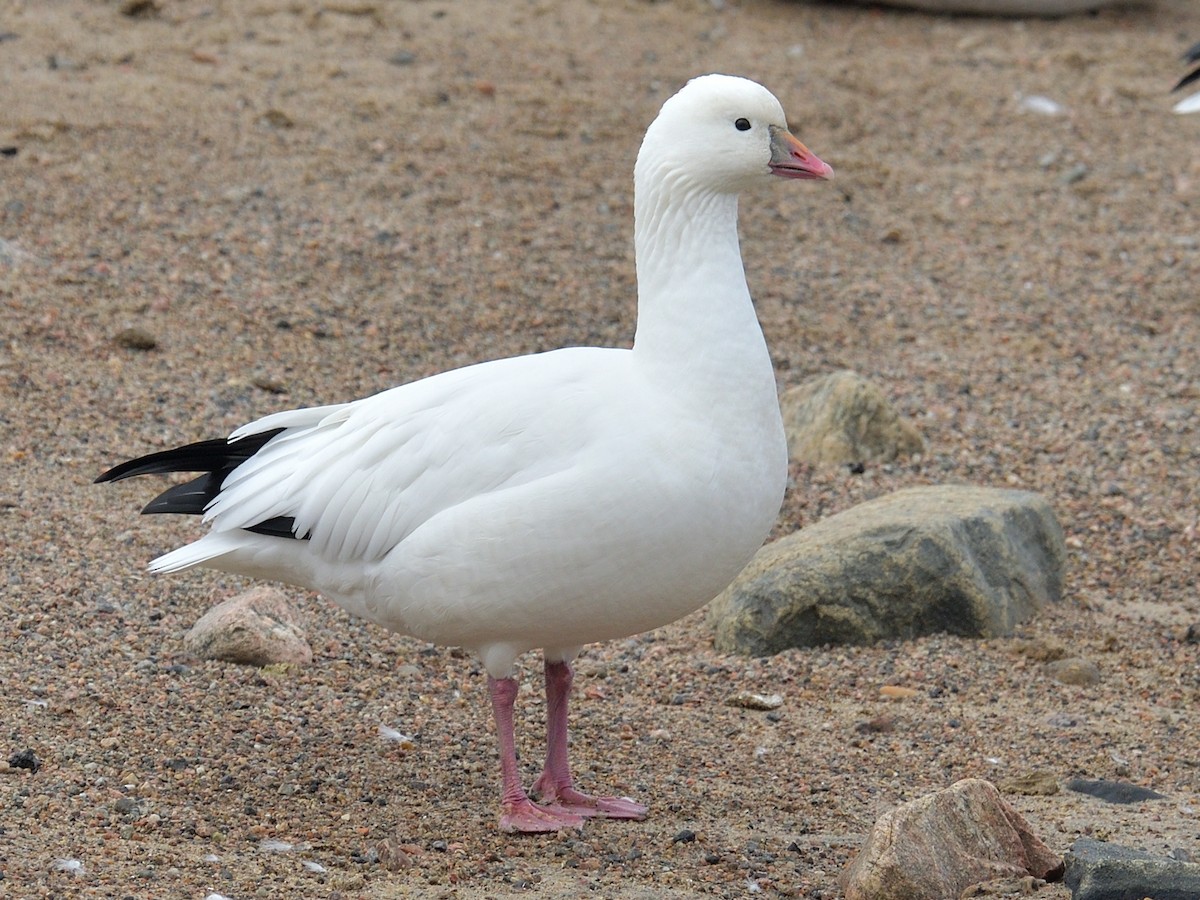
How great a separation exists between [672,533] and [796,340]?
4.34 metres

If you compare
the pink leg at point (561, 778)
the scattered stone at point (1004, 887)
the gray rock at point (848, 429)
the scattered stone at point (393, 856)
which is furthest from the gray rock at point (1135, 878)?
the gray rock at point (848, 429)

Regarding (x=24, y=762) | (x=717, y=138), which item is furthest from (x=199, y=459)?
(x=717, y=138)

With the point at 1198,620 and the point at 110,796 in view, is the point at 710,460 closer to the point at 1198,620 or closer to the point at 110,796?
the point at 110,796

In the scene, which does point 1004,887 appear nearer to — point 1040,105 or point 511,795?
point 511,795

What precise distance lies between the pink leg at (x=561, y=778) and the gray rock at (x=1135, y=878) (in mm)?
1373

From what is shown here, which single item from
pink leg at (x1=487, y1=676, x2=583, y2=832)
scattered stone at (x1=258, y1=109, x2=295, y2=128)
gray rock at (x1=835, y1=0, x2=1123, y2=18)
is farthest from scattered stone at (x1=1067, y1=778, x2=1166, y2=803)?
gray rock at (x1=835, y1=0, x2=1123, y2=18)

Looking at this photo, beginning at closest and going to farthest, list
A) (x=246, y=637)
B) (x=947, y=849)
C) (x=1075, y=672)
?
(x=947, y=849)
(x=246, y=637)
(x=1075, y=672)

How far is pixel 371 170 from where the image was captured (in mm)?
9562

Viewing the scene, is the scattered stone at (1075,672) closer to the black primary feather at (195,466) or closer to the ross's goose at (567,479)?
the ross's goose at (567,479)

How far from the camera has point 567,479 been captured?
4.20 m

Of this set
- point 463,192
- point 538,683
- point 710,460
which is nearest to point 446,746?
point 538,683

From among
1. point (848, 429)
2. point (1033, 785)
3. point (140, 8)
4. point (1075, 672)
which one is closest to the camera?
point (1033, 785)

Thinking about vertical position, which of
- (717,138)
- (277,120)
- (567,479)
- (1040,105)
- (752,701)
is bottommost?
(752,701)

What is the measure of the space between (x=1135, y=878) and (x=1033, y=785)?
3.89ft
